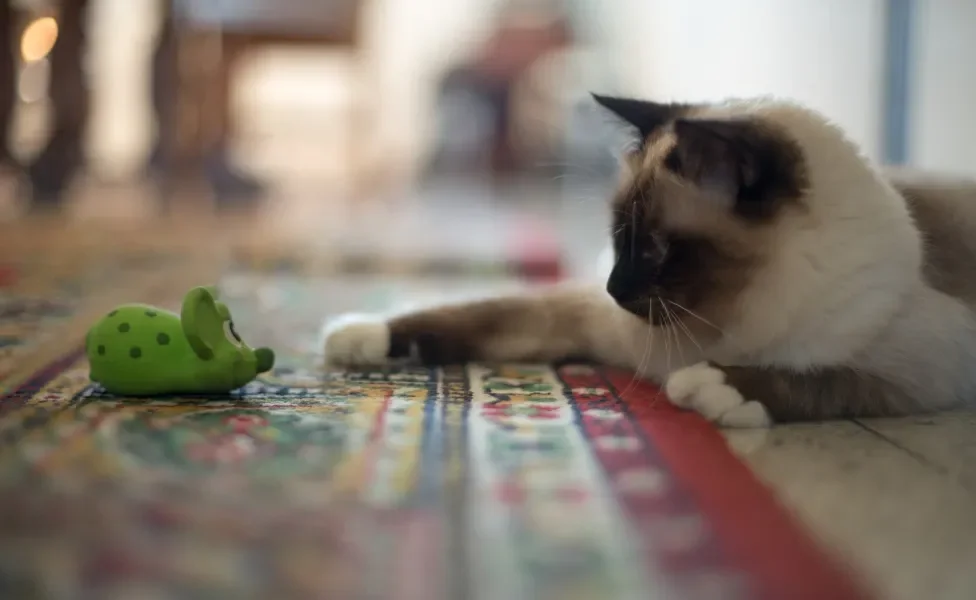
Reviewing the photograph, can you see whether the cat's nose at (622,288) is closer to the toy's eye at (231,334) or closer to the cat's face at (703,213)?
the cat's face at (703,213)

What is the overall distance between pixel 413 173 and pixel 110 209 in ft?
11.6

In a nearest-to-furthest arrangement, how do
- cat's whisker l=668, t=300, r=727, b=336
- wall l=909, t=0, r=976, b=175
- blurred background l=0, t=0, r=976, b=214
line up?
cat's whisker l=668, t=300, r=727, b=336 → wall l=909, t=0, r=976, b=175 → blurred background l=0, t=0, r=976, b=214

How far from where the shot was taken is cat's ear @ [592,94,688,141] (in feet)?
4.69

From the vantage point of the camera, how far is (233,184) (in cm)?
546

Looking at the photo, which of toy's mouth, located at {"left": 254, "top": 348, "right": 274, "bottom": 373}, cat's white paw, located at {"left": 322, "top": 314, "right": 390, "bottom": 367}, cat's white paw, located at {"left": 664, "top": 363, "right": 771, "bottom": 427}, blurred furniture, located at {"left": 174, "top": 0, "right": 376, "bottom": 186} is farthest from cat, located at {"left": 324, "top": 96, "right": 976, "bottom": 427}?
blurred furniture, located at {"left": 174, "top": 0, "right": 376, "bottom": 186}

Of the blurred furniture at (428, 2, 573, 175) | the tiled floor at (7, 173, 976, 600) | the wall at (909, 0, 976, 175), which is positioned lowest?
the tiled floor at (7, 173, 976, 600)

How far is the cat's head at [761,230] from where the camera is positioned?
123cm

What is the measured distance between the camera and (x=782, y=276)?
1.25 meters

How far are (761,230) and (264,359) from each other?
725mm

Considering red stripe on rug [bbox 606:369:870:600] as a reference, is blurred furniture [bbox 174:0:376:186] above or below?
above

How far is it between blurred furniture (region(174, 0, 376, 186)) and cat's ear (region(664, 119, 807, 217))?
456 cm

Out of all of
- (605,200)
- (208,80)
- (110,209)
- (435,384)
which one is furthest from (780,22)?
(208,80)

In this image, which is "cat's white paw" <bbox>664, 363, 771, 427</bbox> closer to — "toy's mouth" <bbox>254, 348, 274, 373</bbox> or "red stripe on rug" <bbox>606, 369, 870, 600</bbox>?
"red stripe on rug" <bbox>606, 369, 870, 600</bbox>

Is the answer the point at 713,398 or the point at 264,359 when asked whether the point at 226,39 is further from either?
the point at 713,398
